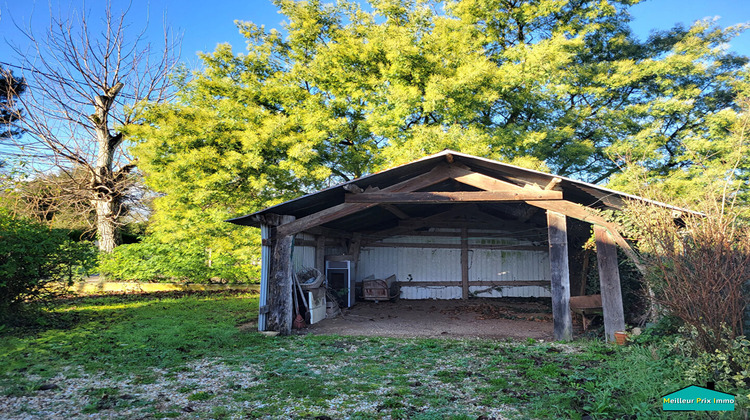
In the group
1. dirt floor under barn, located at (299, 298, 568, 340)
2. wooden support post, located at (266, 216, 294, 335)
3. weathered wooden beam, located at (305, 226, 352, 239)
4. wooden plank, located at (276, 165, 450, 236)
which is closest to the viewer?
wooden plank, located at (276, 165, 450, 236)

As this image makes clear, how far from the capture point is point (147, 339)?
6.66m

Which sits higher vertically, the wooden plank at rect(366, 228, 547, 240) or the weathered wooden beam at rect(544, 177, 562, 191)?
the weathered wooden beam at rect(544, 177, 562, 191)

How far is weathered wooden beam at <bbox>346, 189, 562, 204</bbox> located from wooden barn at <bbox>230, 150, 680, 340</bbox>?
0.02 meters

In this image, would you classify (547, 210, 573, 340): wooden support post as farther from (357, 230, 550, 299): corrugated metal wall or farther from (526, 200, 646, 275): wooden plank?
(357, 230, 550, 299): corrugated metal wall

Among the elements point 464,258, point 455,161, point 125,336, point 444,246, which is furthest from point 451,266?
point 125,336

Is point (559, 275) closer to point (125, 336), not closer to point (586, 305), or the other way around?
point (586, 305)

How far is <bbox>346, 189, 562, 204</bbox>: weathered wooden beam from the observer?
697 centimetres

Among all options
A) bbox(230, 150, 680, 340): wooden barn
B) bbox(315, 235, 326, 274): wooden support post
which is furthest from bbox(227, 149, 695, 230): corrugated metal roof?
bbox(315, 235, 326, 274): wooden support post

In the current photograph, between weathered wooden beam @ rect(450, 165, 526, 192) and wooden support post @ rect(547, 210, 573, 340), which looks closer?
wooden support post @ rect(547, 210, 573, 340)

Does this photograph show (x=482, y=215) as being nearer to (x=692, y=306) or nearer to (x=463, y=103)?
(x=463, y=103)

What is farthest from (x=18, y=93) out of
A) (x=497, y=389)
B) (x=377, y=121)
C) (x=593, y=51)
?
(x=593, y=51)

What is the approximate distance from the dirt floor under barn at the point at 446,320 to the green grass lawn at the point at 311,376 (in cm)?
82

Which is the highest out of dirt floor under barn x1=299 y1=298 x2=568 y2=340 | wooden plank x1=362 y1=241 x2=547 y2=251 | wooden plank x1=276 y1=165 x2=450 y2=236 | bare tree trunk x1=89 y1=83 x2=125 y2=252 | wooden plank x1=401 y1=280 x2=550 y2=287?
bare tree trunk x1=89 y1=83 x2=125 y2=252

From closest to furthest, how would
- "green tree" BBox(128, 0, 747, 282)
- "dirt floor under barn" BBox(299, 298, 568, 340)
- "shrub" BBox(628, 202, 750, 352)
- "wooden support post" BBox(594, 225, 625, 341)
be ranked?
"shrub" BBox(628, 202, 750, 352), "wooden support post" BBox(594, 225, 625, 341), "dirt floor under barn" BBox(299, 298, 568, 340), "green tree" BBox(128, 0, 747, 282)
